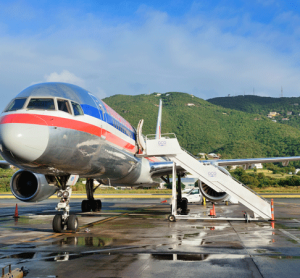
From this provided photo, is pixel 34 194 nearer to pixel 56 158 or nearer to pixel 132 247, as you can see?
pixel 56 158

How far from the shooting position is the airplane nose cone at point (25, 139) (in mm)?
8414

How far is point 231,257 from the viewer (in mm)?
7520

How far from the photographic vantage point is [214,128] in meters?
147

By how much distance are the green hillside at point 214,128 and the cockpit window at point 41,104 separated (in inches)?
4148

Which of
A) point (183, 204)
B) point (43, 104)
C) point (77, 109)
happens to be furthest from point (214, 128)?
point (43, 104)

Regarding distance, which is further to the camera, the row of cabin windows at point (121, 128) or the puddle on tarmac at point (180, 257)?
the row of cabin windows at point (121, 128)

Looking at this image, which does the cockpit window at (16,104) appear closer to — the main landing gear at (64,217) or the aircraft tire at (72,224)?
the main landing gear at (64,217)

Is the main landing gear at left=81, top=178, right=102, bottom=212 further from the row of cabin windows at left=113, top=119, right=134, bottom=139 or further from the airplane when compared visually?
the airplane

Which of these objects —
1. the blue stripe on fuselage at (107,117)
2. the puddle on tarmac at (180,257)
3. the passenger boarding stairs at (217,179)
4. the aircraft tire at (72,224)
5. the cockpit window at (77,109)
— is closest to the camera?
the puddle on tarmac at (180,257)

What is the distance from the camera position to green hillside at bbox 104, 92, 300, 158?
120 meters

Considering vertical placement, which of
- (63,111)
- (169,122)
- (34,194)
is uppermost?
(169,122)

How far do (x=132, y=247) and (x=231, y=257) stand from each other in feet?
8.29

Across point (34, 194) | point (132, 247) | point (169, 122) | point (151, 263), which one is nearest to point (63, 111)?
point (132, 247)

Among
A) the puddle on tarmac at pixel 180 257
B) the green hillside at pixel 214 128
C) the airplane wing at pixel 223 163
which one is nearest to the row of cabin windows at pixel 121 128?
the airplane wing at pixel 223 163
